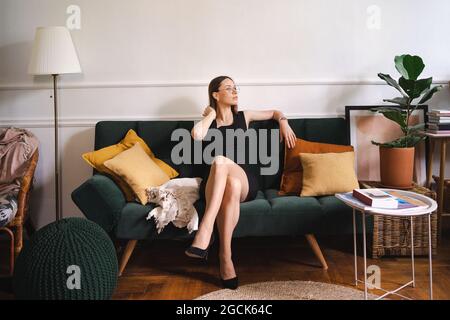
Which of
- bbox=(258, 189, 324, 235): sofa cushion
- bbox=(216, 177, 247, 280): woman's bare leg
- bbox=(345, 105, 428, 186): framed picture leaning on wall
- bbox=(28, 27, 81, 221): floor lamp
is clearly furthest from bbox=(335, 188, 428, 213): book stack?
bbox=(28, 27, 81, 221): floor lamp

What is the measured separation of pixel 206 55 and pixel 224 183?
1099mm

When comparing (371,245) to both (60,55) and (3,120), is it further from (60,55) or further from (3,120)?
(3,120)

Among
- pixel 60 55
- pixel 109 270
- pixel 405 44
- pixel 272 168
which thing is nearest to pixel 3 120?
pixel 60 55

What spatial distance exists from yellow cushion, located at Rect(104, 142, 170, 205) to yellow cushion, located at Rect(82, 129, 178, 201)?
2.3 inches

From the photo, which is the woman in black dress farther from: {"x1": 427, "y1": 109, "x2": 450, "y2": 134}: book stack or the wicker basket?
{"x1": 427, "y1": 109, "x2": 450, "y2": 134}: book stack

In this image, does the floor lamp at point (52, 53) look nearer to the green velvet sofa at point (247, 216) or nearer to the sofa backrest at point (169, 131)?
the sofa backrest at point (169, 131)

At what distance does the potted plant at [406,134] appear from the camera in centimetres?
281

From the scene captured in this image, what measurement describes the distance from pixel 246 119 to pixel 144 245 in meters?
1.07

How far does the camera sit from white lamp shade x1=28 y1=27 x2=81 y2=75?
2822 mm

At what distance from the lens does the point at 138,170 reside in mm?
2658

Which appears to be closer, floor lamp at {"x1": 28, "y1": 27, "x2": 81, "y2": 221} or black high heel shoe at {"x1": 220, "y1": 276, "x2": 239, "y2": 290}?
black high heel shoe at {"x1": 220, "y1": 276, "x2": 239, "y2": 290}

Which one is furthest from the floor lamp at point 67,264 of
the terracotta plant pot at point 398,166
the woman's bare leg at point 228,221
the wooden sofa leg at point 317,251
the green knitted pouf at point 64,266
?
the terracotta plant pot at point 398,166

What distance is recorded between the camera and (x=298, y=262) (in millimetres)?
2738

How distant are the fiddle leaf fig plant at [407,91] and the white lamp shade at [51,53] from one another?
1951 mm
